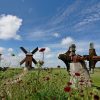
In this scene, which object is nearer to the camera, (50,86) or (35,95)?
(35,95)

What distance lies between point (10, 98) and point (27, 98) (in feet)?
1.91

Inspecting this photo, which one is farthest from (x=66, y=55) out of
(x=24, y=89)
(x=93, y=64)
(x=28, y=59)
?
(x=28, y=59)

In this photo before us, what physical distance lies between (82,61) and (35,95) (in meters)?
6.75

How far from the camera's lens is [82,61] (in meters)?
15.4

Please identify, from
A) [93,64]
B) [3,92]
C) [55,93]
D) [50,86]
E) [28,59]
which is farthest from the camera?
[28,59]

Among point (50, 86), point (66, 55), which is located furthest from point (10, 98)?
point (66, 55)

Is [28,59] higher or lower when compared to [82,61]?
higher

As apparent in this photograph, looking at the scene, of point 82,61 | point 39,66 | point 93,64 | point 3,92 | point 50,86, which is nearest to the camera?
point 3,92

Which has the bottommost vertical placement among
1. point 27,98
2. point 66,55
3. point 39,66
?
point 27,98

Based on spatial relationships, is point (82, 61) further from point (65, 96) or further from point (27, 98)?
point (27, 98)

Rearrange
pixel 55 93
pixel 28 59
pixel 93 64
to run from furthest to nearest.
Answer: pixel 28 59, pixel 93 64, pixel 55 93

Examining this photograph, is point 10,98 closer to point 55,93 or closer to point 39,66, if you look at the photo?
point 39,66

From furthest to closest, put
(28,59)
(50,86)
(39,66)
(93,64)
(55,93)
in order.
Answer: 1. (28,59)
2. (93,64)
3. (50,86)
4. (55,93)
5. (39,66)

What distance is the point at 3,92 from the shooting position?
7918 mm
